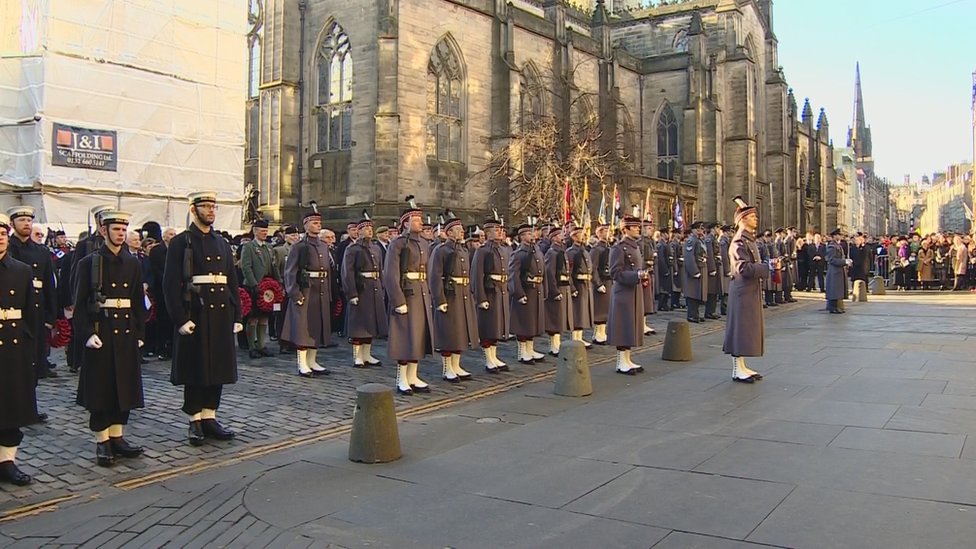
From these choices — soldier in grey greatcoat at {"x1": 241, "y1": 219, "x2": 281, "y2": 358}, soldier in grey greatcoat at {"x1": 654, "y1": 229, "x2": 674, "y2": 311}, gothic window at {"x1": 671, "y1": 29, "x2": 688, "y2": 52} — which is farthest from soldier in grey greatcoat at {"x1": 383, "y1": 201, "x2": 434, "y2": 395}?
gothic window at {"x1": 671, "y1": 29, "x2": 688, "y2": 52}

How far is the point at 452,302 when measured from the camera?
10.7 metres

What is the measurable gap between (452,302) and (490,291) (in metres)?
1.28

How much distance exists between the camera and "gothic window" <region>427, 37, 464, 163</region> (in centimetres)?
3034

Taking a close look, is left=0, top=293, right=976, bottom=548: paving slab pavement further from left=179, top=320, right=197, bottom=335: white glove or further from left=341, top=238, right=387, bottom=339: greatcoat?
left=341, top=238, right=387, bottom=339: greatcoat

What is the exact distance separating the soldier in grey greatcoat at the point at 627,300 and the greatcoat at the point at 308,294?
14.2 ft

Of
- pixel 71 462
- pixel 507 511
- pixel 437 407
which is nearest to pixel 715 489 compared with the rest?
pixel 507 511

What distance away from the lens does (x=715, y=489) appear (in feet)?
18.4

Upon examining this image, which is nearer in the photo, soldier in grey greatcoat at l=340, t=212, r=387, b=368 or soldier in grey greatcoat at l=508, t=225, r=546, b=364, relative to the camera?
soldier in grey greatcoat at l=340, t=212, r=387, b=368

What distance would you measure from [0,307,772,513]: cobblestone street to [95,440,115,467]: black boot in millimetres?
54

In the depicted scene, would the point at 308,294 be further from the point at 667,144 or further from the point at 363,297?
the point at 667,144

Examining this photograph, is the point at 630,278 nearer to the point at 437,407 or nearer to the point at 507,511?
the point at 437,407

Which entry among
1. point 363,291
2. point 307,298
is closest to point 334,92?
point 363,291

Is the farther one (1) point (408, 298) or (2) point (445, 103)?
(2) point (445, 103)

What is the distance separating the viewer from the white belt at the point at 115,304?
6.78 metres
